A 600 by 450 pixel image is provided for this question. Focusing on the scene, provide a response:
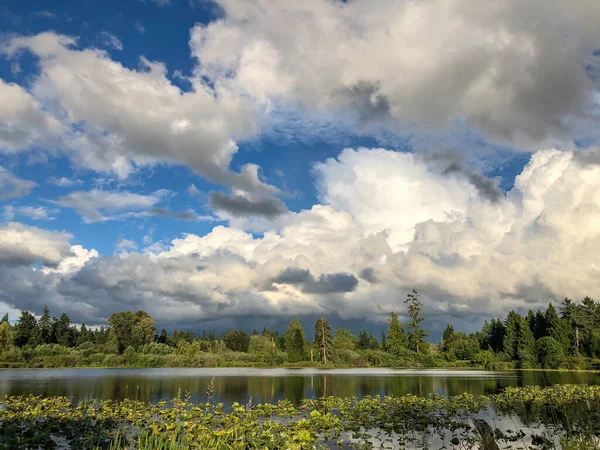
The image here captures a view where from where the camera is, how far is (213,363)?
9212 centimetres

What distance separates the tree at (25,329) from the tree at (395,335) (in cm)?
8956

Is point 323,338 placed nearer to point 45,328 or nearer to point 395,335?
point 395,335

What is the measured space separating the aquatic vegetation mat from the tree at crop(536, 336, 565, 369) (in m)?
54.5

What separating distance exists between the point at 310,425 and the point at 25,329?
122 meters

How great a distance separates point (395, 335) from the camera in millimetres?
103500

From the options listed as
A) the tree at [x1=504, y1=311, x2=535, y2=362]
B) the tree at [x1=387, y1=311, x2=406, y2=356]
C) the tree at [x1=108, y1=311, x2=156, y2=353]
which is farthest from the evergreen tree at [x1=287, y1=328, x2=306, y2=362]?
the tree at [x1=504, y1=311, x2=535, y2=362]

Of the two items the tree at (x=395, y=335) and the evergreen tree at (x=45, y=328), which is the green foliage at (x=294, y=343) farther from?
the evergreen tree at (x=45, y=328)

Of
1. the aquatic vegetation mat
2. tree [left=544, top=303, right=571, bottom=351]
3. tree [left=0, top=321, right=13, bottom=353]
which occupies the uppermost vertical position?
tree [left=544, top=303, right=571, bottom=351]

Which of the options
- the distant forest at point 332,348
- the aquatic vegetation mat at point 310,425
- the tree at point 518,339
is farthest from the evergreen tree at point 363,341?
the aquatic vegetation mat at point 310,425

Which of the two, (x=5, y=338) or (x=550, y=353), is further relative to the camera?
(x=5, y=338)

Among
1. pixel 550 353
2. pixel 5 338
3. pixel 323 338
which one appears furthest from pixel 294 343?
pixel 5 338

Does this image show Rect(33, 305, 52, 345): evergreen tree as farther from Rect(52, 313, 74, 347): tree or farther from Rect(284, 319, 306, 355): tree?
Rect(284, 319, 306, 355): tree

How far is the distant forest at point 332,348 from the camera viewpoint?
80500 mm

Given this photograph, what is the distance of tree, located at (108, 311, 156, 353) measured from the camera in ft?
355
